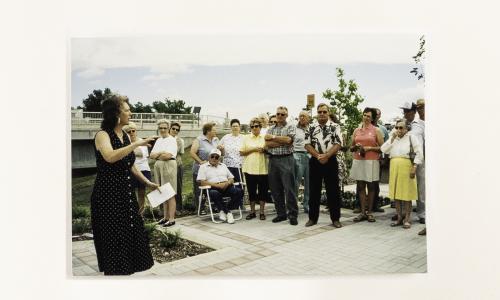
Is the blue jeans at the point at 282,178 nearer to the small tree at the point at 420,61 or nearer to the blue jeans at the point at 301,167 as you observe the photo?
the blue jeans at the point at 301,167

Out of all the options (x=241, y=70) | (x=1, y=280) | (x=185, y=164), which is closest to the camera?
(x=1, y=280)

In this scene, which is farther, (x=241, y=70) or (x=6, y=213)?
(x=241, y=70)

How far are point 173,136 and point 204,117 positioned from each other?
0.34m

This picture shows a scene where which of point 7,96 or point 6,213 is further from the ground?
point 7,96

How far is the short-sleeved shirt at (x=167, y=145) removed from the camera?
3738 millimetres

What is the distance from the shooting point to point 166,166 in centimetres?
375

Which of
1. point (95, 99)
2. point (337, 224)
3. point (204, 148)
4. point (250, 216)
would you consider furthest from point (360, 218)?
point (95, 99)

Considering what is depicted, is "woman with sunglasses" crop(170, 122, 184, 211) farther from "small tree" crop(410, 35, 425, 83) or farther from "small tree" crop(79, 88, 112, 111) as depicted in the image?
"small tree" crop(410, 35, 425, 83)

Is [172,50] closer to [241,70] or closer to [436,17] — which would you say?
[241,70]

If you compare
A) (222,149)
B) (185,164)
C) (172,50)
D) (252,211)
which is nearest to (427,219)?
(252,211)

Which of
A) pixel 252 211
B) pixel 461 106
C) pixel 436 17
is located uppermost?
pixel 436 17

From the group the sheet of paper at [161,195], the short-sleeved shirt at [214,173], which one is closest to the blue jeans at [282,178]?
the short-sleeved shirt at [214,173]

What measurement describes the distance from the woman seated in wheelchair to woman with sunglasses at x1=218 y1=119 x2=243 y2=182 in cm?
5

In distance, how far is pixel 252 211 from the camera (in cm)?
409
